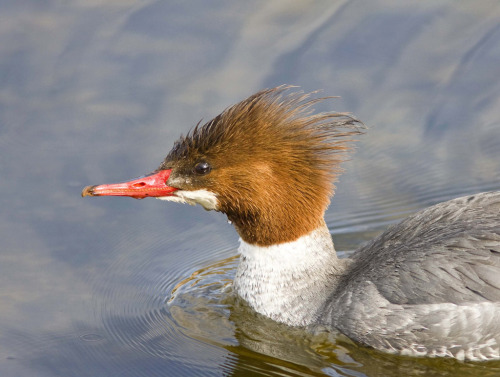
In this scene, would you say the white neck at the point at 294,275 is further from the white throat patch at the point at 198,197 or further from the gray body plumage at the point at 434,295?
the white throat patch at the point at 198,197

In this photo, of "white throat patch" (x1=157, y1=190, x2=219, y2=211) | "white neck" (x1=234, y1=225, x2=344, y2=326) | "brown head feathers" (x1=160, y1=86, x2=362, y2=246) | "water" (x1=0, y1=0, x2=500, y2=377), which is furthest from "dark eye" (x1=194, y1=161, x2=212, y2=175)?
"water" (x1=0, y1=0, x2=500, y2=377)

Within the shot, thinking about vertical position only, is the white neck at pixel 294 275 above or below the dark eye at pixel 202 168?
below

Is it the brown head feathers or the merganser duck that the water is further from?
the brown head feathers

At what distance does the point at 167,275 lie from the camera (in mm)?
7129

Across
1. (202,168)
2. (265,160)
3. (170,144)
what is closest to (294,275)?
(265,160)

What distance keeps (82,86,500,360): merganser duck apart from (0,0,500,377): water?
0.78 ft

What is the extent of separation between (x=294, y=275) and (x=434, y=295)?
1091 mm

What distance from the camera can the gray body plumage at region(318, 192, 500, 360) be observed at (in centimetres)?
575

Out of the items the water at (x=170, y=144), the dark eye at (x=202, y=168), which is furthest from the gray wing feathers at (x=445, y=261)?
the dark eye at (x=202, y=168)

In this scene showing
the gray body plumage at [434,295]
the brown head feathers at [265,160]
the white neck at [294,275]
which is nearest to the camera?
the gray body plumage at [434,295]

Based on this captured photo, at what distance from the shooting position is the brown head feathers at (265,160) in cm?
604

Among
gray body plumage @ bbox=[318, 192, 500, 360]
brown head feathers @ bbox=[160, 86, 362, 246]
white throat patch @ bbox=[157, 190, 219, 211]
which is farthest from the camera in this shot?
white throat patch @ bbox=[157, 190, 219, 211]

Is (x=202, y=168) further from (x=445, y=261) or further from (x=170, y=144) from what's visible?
(x=170, y=144)

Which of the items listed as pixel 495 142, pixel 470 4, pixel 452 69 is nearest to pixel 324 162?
pixel 495 142
